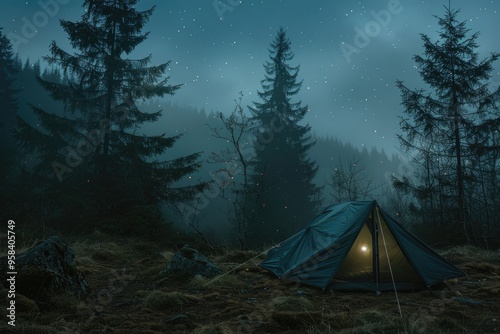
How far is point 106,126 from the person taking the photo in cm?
1482

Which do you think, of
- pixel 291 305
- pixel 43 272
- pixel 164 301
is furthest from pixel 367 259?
pixel 43 272

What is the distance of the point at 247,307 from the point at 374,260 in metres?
2.96

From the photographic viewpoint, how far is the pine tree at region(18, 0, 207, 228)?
548 inches

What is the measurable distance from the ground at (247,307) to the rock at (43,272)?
0.76 feet

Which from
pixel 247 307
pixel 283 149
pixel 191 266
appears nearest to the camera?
pixel 247 307

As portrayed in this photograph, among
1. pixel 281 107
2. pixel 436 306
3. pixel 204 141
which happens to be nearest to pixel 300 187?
pixel 281 107

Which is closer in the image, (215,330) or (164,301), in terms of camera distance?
→ (215,330)

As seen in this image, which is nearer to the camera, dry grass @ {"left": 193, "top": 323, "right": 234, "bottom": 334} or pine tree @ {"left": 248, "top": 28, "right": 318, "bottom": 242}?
dry grass @ {"left": 193, "top": 323, "right": 234, "bottom": 334}

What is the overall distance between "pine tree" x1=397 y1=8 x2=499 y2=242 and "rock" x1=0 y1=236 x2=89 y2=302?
47.7 feet

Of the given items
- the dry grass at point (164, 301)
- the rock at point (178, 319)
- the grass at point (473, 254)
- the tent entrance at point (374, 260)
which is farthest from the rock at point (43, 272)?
the grass at point (473, 254)

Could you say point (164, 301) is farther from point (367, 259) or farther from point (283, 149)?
point (283, 149)

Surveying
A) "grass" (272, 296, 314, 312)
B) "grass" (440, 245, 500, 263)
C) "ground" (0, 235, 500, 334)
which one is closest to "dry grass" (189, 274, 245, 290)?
"ground" (0, 235, 500, 334)

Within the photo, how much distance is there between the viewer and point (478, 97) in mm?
14523

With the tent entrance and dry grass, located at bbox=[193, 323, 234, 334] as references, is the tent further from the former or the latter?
dry grass, located at bbox=[193, 323, 234, 334]
